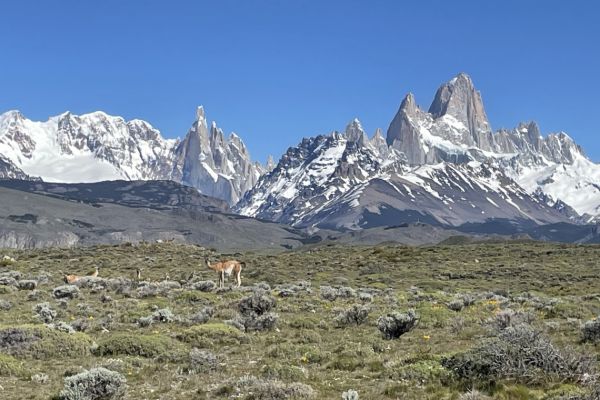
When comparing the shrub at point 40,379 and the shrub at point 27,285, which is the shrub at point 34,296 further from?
the shrub at point 40,379

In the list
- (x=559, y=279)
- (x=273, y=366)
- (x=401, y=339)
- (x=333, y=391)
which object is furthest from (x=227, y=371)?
(x=559, y=279)

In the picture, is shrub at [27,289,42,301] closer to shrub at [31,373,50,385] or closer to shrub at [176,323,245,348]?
shrub at [176,323,245,348]

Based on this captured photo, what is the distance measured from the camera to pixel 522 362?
1459cm

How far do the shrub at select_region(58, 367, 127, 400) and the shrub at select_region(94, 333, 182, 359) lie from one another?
16.3 feet

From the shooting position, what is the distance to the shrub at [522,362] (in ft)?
47.0

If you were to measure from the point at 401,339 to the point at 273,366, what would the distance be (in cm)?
696

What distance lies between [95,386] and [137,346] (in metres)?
6.04

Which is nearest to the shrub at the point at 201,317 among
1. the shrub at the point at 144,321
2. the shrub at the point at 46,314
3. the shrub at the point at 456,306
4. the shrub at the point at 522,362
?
the shrub at the point at 144,321

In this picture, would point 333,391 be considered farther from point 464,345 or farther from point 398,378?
point 464,345

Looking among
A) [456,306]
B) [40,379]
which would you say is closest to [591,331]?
[456,306]

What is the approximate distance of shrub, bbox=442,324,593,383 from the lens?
47.0 feet

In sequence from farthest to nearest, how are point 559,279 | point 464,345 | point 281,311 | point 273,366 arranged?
point 559,279 < point 281,311 < point 464,345 < point 273,366

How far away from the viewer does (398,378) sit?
15977mm

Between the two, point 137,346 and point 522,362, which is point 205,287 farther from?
point 522,362
